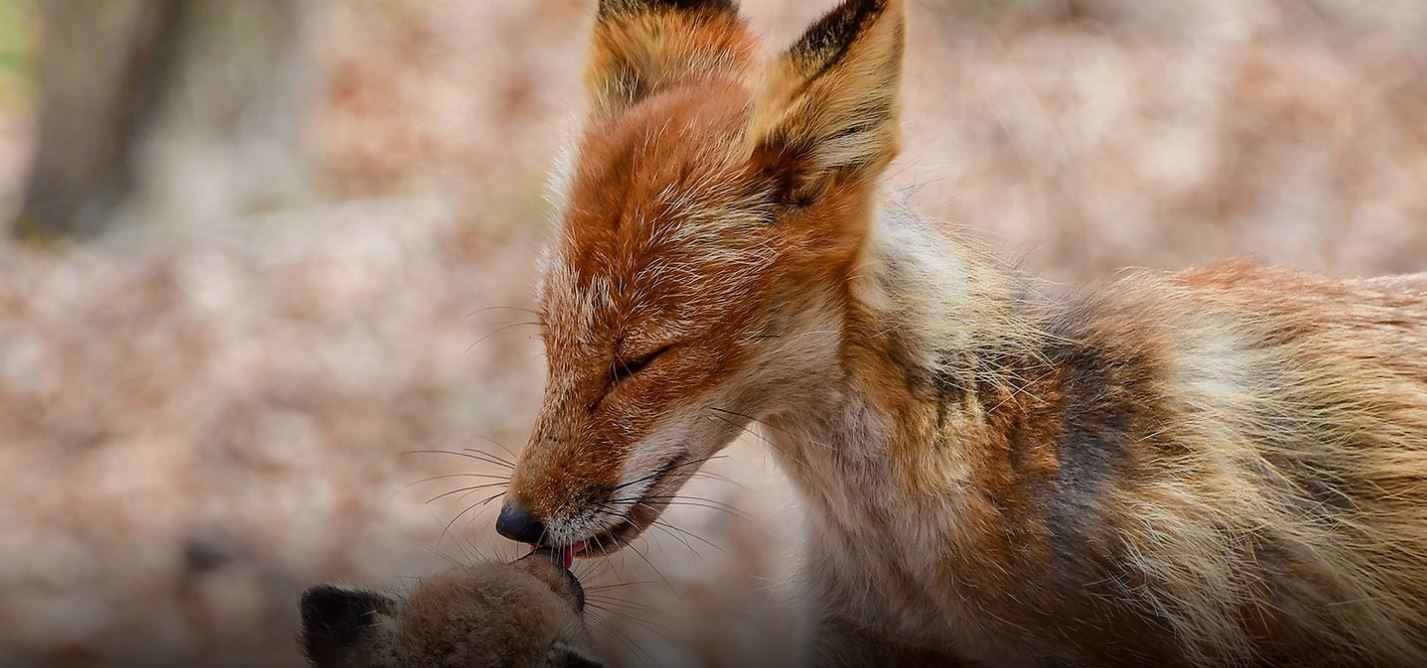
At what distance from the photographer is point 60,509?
9.20 m

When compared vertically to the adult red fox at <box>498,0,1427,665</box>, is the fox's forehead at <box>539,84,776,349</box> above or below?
above

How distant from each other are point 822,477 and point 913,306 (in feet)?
2.35

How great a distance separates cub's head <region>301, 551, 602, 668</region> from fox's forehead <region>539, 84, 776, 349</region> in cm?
83

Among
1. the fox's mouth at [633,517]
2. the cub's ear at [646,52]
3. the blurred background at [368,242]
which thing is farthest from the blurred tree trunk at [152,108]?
the fox's mouth at [633,517]

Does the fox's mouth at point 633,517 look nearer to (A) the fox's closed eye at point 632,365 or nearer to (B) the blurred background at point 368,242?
(A) the fox's closed eye at point 632,365

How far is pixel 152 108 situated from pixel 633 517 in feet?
28.2

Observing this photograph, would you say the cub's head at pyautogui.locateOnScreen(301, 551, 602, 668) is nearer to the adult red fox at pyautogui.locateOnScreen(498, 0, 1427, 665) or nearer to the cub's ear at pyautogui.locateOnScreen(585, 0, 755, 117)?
the adult red fox at pyautogui.locateOnScreen(498, 0, 1427, 665)

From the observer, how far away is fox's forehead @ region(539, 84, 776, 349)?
396 cm

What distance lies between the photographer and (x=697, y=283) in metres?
3.96

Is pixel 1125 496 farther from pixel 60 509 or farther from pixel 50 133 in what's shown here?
pixel 50 133

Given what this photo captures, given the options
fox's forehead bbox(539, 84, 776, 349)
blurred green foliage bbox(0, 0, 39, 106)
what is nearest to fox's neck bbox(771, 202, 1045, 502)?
fox's forehead bbox(539, 84, 776, 349)

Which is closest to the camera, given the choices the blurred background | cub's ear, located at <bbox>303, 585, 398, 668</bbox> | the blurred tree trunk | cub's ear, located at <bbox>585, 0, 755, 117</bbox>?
cub's ear, located at <bbox>303, 585, 398, 668</bbox>

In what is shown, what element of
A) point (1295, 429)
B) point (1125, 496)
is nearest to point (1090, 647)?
point (1125, 496)

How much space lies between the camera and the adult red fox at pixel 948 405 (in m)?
3.97
